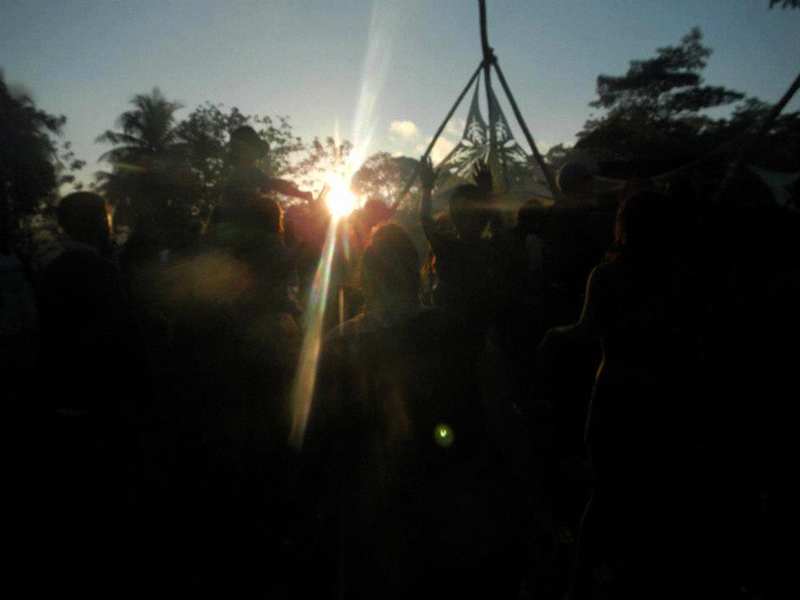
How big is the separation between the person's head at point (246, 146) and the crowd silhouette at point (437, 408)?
19 millimetres

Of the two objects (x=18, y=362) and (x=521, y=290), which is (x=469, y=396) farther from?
Result: (x=18, y=362)

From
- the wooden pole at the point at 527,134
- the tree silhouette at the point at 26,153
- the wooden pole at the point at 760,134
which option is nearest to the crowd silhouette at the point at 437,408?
→ the wooden pole at the point at 760,134

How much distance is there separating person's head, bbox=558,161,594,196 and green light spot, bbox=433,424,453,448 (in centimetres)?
272

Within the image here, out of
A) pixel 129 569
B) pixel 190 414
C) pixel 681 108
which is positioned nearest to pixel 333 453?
pixel 129 569

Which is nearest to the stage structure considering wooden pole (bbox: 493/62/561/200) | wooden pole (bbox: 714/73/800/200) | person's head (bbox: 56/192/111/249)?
wooden pole (bbox: 493/62/561/200)

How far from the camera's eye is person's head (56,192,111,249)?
244cm

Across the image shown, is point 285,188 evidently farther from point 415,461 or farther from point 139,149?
point 139,149

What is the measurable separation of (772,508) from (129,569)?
11.5 feet

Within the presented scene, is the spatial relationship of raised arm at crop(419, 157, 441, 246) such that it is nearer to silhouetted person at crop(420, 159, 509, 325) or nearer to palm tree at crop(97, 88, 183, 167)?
silhouetted person at crop(420, 159, 509, 325)

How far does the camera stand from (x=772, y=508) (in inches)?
110

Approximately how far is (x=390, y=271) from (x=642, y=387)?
4.22 feet

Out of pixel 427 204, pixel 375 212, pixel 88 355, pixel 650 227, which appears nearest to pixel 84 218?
pixel 88 355

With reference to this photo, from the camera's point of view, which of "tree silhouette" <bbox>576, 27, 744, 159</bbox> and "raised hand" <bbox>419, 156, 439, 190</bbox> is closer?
"raised hand" <bbox>419, 156, 439, 190</bbox>

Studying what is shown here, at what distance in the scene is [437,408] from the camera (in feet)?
5.34
